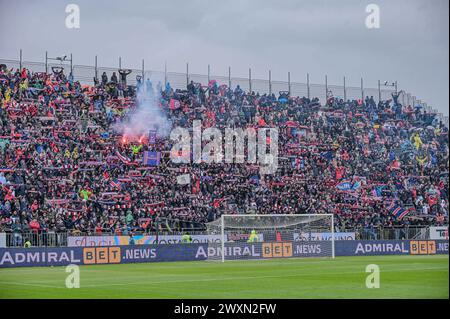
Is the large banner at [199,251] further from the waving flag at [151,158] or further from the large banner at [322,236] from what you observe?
the waving flag at [151,158]

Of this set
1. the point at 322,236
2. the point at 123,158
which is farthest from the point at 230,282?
the point at 123,158

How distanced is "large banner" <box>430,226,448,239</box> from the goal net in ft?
27.2

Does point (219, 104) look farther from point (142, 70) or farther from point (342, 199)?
point (342, 199)

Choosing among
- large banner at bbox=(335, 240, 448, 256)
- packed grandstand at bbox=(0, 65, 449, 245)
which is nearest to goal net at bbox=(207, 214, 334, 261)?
large banner at bbox=(335, 240, 448, 256)

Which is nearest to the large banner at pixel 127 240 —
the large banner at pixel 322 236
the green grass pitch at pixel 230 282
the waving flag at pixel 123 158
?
the large banner at pixel 322 236

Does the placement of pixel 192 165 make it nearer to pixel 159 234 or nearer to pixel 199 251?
pixel 159 234

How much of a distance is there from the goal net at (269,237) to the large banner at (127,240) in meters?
0.53

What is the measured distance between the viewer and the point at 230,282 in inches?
1008

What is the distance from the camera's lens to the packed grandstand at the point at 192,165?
140 feet

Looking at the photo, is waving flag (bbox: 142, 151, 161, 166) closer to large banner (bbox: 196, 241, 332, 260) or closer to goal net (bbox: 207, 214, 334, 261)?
goal net (bbox: 207, 214, 334, 261)

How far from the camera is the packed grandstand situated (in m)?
42.7

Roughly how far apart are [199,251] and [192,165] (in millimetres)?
9634

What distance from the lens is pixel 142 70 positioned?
57469 millimetres
